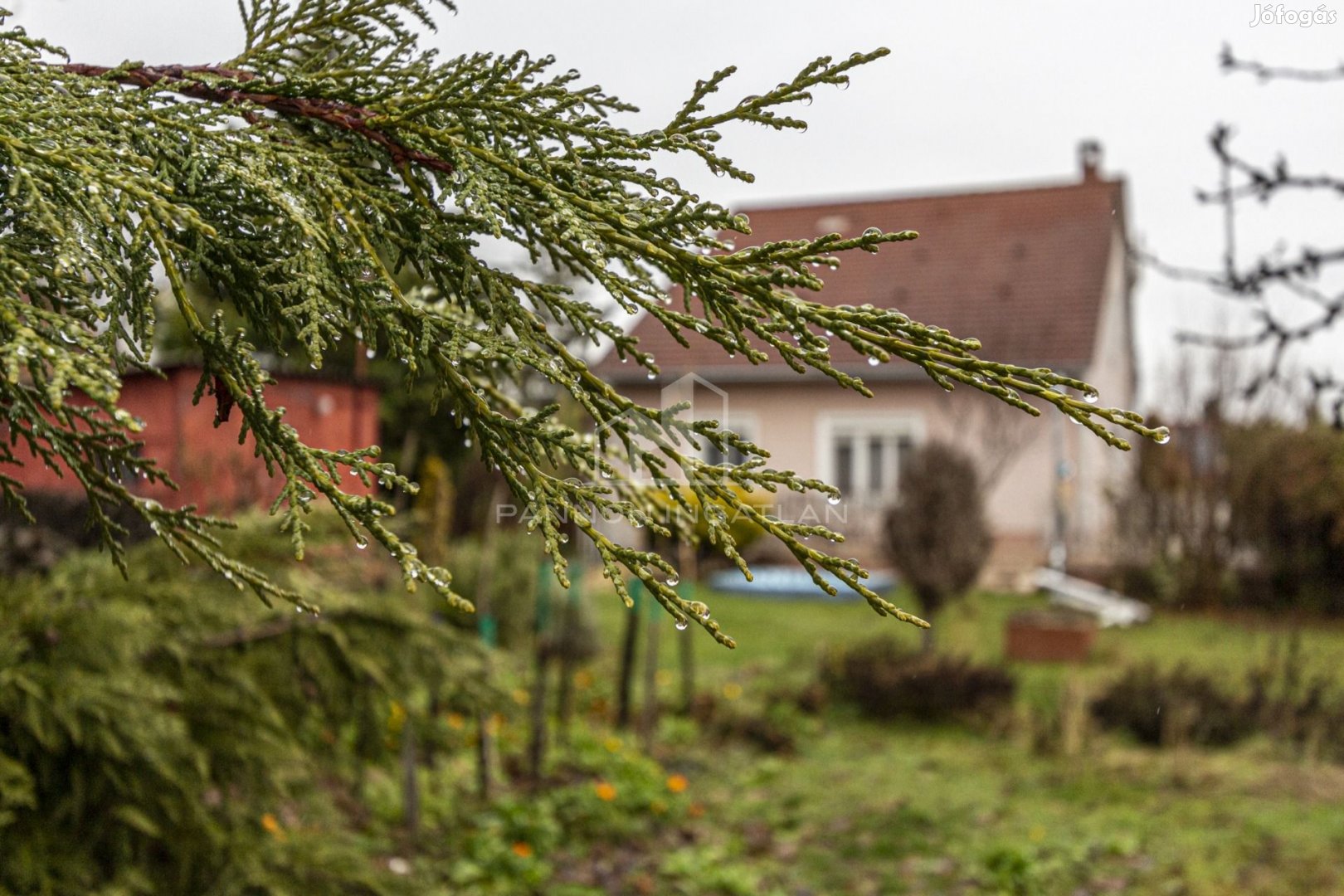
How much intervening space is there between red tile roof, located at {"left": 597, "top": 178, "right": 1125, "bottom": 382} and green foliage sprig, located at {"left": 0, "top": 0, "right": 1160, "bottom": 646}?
1576 cm

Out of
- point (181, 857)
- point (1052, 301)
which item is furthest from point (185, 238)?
point (1052, 301)

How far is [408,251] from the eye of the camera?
164 centimetres

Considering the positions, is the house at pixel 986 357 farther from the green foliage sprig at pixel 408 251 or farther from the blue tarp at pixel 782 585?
the green foliage sprig at pixel 408 251

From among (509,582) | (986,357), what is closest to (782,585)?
(986,357)

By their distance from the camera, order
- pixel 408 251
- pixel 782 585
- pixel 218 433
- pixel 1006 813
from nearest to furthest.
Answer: pixel 408 251 → pixel 218 433 → pixel 1006 813 → pixel 782 585

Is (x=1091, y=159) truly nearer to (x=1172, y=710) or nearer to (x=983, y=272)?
(x=983, y=272)

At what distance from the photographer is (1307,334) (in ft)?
13.3

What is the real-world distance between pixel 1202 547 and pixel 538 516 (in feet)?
50.2

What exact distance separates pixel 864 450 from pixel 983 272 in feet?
12.1

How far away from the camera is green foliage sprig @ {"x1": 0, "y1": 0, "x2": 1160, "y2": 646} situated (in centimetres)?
146

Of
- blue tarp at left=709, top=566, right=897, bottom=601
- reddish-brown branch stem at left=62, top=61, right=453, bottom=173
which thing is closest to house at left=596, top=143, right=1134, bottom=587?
blue tarp at left=709, top=566, right=897, bottom=601

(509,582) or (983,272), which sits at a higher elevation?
(983,272)

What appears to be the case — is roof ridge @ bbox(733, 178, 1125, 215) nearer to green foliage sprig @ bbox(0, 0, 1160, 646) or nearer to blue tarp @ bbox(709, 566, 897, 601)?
blue tarp @ bbox(709, 566, 897, 601)

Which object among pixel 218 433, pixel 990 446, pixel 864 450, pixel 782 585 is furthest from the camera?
pixel 864 450
